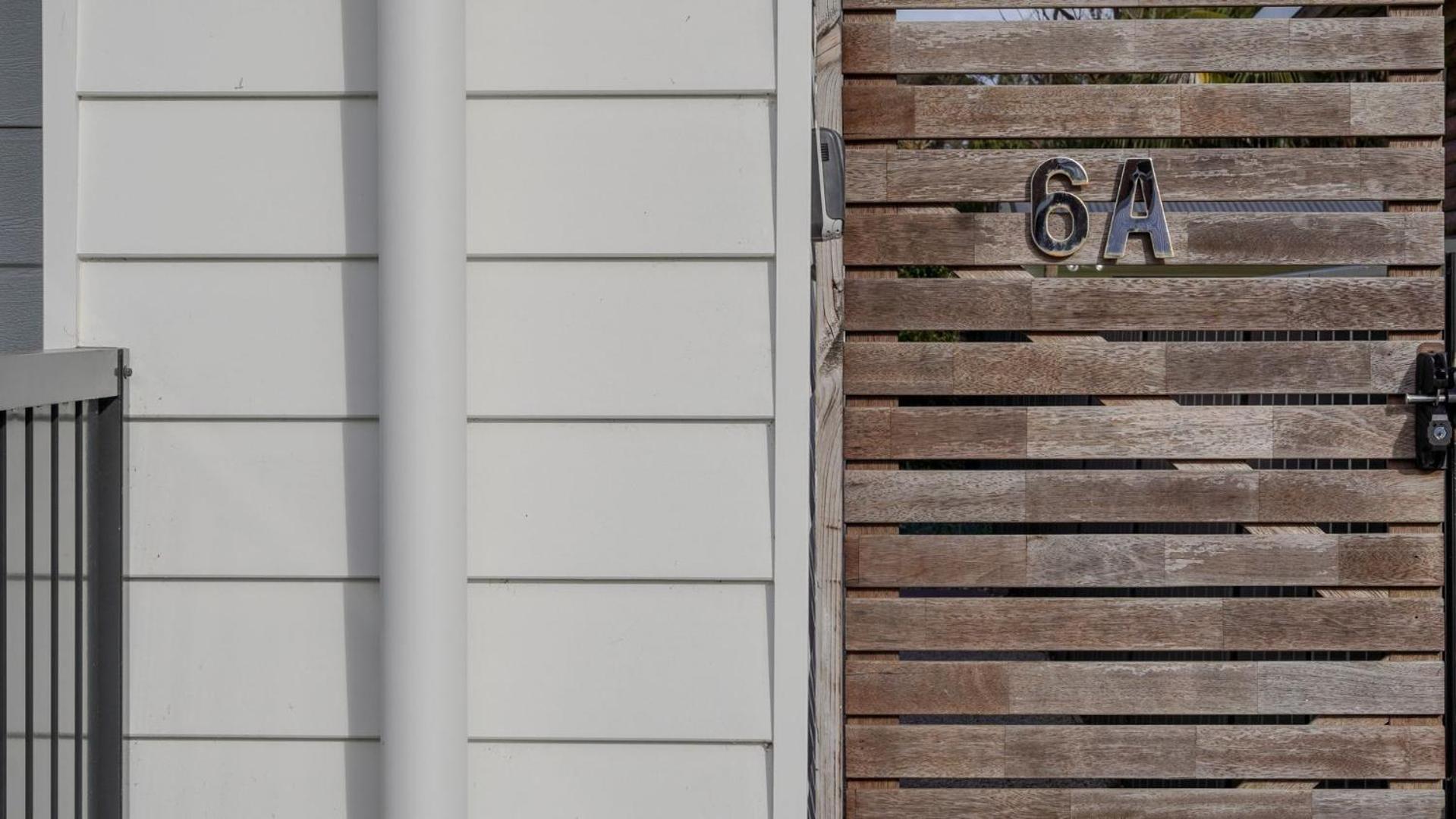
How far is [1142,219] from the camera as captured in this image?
1567 millimetres

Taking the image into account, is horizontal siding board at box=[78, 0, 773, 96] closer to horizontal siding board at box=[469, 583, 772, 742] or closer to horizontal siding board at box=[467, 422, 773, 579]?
horizontal siding board at box=[467, 422, 773, 579]

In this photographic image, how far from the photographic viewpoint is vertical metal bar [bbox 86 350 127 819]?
882 millimetres

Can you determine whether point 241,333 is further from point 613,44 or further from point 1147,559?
point 1147,559

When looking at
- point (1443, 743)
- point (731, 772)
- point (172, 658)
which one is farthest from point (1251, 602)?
point (172, 658)

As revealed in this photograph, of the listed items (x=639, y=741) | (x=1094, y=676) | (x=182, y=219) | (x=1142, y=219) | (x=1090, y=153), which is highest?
(x=1090, y=153)

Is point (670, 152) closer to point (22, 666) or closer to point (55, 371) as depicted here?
point (55, 371)

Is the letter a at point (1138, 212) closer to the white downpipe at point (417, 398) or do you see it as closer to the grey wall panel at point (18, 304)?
the white downpipe at point (417, 398)

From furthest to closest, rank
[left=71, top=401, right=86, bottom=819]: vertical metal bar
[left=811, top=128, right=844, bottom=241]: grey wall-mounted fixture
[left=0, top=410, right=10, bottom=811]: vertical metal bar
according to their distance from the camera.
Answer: [left=811, top=128, right=844, bottom=241]: grey wall-mounted fixture → [left=71, top=401, right=86, bottom=819]: vertical metal bar → [left=0, top=410, right=10, bottom=811]: vertical metal bar

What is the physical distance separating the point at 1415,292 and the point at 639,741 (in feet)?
4.97

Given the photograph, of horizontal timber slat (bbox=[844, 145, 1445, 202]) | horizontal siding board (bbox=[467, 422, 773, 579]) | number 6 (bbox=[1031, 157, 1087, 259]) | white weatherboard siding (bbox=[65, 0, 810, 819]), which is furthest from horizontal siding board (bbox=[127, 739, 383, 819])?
number 6 (bbox=[1031, 157, 1087, 259])

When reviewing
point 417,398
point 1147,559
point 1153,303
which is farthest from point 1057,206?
point 417,398

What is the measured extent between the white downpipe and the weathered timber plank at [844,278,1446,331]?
875 millimetres

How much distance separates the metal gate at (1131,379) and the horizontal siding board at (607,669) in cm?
66

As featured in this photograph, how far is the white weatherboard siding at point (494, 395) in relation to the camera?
35.6 inches
